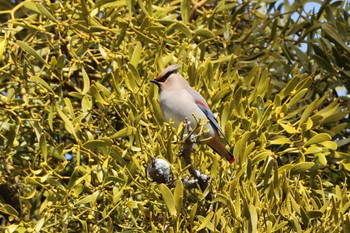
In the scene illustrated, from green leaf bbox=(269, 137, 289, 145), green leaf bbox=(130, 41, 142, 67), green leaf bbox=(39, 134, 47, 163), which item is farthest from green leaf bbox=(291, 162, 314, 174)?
green leaf bbox=(39, 134, 47, 163)

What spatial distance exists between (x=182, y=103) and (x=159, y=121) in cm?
29

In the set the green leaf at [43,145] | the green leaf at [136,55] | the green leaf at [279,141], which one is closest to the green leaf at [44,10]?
the green leaf at [136,55]

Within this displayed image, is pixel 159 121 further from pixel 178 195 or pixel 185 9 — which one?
pixel 185 9

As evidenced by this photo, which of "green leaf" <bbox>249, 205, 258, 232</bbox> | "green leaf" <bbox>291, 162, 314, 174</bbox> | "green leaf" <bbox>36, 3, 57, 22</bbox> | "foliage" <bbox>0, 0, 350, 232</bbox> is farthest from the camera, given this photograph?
"green leaf" <bbox>36, 3, 57, 22</bbox>

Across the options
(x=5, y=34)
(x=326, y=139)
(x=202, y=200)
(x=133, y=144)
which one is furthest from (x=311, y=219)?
(x=5, y=34)

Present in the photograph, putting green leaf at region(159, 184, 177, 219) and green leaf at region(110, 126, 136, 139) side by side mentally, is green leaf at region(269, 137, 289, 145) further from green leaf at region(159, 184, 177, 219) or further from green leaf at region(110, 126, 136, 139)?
green leaf at region(159, 184, 177, 219)

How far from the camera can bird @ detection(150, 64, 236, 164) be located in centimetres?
283

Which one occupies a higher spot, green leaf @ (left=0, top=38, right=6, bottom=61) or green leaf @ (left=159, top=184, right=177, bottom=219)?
green leaf @ (left=0, top=38, right=6, bottom=61)

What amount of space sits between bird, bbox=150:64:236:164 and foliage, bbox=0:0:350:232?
0.11 ft

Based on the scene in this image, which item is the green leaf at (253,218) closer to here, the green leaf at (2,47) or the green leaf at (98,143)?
the green leaf at (98,143)

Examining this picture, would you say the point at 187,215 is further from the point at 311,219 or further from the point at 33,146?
the point at 33,146

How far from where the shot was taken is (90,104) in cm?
293

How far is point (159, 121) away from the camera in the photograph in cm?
275

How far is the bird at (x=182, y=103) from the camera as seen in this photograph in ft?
9.30
